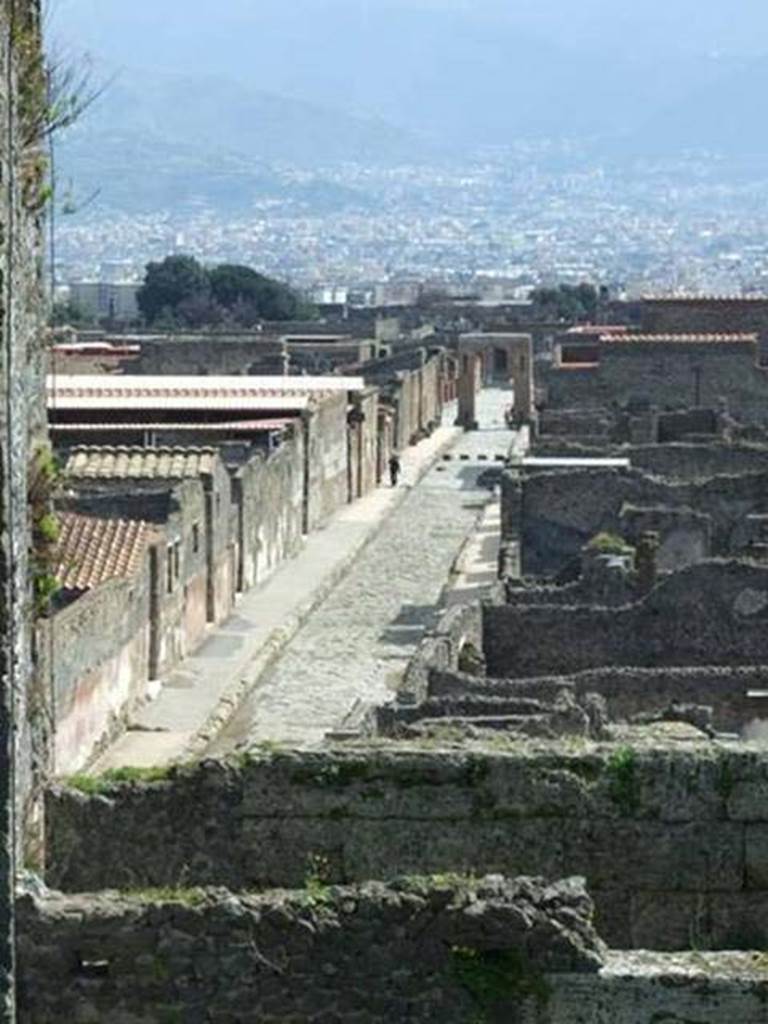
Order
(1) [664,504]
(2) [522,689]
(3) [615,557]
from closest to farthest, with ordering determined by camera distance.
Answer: (2) [522,689] < (3) [615,557] < (1) [664,504]

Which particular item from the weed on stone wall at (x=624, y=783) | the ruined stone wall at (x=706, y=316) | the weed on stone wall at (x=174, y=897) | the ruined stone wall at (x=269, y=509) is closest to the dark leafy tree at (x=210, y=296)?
the ruined stone wall at (x=706, y=316)

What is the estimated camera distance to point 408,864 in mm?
10664

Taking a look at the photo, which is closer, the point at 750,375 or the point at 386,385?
the point at 750,375

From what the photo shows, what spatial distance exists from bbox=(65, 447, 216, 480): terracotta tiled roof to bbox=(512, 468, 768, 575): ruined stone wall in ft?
13.2

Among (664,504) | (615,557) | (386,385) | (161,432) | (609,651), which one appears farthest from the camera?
(386,385)

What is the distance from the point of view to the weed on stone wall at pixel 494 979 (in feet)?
28.1

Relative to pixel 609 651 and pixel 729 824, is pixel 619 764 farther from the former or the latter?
pixel 609 651

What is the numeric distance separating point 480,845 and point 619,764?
2.21ft

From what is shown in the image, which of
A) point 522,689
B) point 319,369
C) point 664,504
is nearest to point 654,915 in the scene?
point 522,689

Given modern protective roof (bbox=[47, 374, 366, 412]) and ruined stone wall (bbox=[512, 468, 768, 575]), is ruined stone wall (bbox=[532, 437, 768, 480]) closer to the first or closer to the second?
ruined stone wall (bbox=[512, 468, 768, 575])

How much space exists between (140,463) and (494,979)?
1055 inches

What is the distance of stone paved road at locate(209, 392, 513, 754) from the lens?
25.5 m

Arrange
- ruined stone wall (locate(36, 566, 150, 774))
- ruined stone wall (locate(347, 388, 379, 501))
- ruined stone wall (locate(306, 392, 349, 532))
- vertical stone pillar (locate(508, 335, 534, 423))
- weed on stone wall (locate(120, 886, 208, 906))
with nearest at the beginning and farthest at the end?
weed on stone wall (locate(120, 886, 208, 906)) → ruined stone wall (locate(36, 566, 150, 774)) → ruined stone wall (locate(306, 392, 349, 532)) → ruined stone wall (locate(347, 388, 379, 501)) → vertical stone pillar (locate(508, 335, 534, 423))

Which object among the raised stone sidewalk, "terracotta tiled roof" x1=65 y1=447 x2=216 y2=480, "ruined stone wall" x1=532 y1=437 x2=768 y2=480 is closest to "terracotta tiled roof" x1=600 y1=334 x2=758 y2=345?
the raised stone sidewalk
